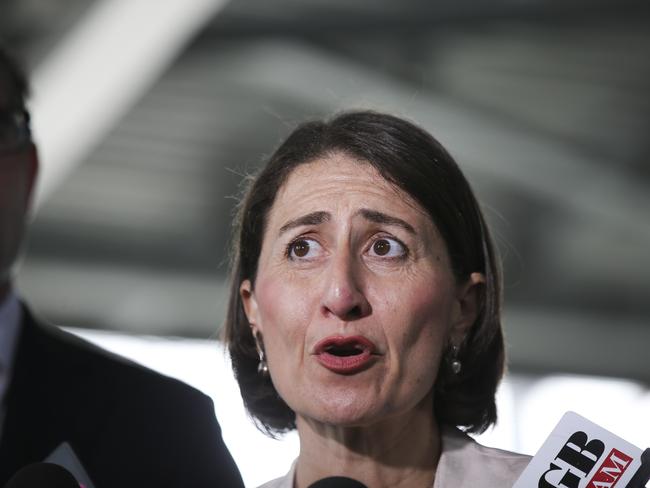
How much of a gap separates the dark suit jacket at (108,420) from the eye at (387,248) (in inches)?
16.9

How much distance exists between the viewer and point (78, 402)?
191 centimetres

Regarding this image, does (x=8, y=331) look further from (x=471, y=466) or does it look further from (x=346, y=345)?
(x=471, y=466)

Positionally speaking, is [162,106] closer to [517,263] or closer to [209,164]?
[209,164]

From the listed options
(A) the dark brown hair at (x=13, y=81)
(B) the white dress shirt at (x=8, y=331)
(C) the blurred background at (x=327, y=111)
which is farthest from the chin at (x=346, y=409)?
(C) the blurred background at (x=327, y=111)

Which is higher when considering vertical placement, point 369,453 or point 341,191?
point 341,191

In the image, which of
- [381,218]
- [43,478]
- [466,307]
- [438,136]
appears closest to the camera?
[43,478]

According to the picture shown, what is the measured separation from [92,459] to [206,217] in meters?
5.19

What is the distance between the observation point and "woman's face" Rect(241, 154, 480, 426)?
1.73 m

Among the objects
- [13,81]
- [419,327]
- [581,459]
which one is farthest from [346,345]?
[13,81]

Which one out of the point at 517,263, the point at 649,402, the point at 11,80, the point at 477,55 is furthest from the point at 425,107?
the point at 11,80

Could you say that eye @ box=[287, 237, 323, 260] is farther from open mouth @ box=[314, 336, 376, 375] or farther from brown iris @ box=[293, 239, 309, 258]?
open mouth @ box=[314, 336, 376, 375]

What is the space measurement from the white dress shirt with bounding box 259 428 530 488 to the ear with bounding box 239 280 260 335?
243 mm

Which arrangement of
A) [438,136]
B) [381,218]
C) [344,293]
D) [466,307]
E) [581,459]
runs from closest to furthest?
[581,459]
[344,293]
[381,218]
[466,307]
[438,136]

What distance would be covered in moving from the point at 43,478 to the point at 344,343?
18.7 inches
